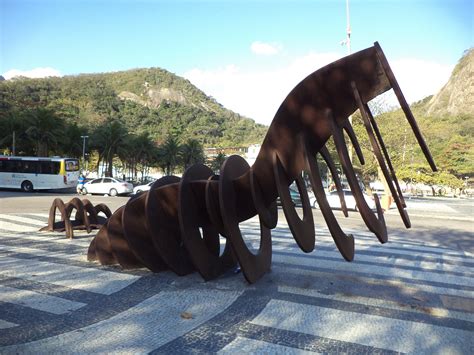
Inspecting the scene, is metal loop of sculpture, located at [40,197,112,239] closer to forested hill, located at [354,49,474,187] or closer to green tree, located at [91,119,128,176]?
forested hill, located at [354,49,474,187]

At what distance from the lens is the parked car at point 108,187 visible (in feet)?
93.5

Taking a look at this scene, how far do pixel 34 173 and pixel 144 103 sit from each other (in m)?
99.3

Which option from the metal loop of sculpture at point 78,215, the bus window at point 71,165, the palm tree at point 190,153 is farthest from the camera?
the palm tree at point 190,153

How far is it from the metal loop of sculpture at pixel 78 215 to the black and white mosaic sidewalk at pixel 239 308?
204 centimetres

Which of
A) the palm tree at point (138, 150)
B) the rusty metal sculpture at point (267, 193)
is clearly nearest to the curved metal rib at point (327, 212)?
the rusty metal sculpture at point (267, 193)

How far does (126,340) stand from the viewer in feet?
12.9

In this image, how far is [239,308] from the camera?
491 centimetres

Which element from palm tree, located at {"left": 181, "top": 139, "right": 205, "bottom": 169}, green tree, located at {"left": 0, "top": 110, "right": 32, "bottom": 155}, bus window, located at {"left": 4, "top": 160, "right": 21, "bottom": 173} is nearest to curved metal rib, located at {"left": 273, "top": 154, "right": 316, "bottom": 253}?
bus window, located at {"left": 4, "top": 160, "right": 21, "bottom": 173}

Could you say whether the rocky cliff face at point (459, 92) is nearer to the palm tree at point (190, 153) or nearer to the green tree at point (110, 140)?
the palm tree at point (190, 153)

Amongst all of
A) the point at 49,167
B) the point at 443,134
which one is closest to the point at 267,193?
the point at 49,167

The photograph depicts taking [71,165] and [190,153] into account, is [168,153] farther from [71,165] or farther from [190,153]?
[71,165]

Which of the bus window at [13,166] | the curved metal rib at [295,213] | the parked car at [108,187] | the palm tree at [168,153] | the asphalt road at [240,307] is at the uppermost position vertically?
the palm tree at [168,153]

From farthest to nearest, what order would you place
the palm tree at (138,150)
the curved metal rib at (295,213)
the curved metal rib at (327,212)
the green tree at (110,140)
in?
1. the palm tree at (138,150)
2. the green tree at (110,140)
3. the curved metal rib at (295,213)
4. the curved metal rib at (327,212)

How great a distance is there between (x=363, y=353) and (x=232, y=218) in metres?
2.48
